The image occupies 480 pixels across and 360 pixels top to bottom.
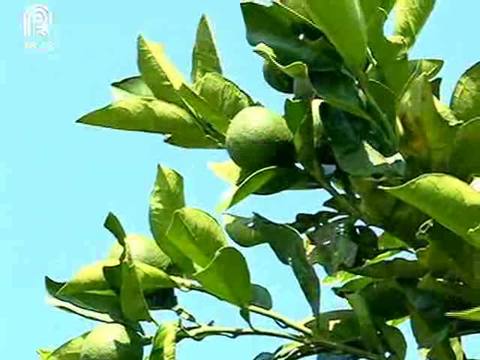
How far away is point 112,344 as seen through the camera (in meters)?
1.37

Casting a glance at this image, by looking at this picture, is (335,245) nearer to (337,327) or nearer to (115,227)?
(337,327)

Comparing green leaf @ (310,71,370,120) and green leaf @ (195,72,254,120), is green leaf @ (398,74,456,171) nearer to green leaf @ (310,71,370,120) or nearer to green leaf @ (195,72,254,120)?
green leaf @ (310,71,370,120)

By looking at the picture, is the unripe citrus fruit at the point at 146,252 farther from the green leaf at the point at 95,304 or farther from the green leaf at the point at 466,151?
the green leaf at the point at 466,151

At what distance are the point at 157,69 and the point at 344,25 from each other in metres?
0.28

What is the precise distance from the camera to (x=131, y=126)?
4.88 ft

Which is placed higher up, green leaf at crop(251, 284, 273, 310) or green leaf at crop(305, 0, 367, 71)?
green leaf at crop(305, 0, 367, 71)

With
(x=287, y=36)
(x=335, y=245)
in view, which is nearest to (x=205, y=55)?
(x=287, y=36)

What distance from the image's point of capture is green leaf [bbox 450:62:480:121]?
1324 mm

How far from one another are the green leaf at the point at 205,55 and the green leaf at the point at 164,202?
0.15m

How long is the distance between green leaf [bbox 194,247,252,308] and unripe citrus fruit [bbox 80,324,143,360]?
0.10 meters

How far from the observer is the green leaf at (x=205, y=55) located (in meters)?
1.51

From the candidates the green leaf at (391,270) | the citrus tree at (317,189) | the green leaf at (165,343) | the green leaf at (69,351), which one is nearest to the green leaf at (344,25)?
the citrus tree at (317,189)

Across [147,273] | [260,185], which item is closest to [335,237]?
[260,185]

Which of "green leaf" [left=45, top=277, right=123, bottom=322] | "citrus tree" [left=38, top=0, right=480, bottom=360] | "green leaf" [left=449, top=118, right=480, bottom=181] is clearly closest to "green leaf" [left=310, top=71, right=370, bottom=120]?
"citrus tree" [left=38, top=0, right=480, bottom=360]
